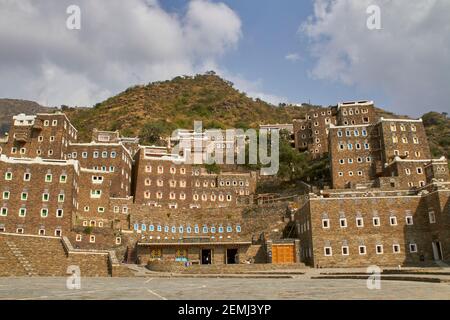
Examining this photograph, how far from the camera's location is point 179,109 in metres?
142

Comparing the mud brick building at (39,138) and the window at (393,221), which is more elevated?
the mud brick building at (39,138)

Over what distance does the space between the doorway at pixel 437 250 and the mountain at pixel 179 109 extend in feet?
274

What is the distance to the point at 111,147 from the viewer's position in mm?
69062

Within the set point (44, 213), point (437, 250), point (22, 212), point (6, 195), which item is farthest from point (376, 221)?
point (6, 195)

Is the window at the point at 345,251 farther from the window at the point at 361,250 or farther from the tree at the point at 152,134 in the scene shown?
the tree at the point at 152,134

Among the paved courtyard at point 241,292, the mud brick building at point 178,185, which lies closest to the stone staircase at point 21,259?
the paved courtyard at point 241,292

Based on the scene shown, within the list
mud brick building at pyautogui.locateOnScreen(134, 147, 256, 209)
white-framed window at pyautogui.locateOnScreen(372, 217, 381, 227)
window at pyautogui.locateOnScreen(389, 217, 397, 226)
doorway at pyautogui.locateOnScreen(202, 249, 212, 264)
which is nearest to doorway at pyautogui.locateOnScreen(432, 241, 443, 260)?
window at pyautogui.locateOnScreen(389, 217, 397, 226)

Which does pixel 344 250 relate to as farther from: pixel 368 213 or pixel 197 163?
pixel 197 163

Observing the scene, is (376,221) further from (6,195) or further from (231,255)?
(6,195)

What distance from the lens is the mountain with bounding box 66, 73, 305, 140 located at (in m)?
124

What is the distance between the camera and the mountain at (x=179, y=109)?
124 meters
